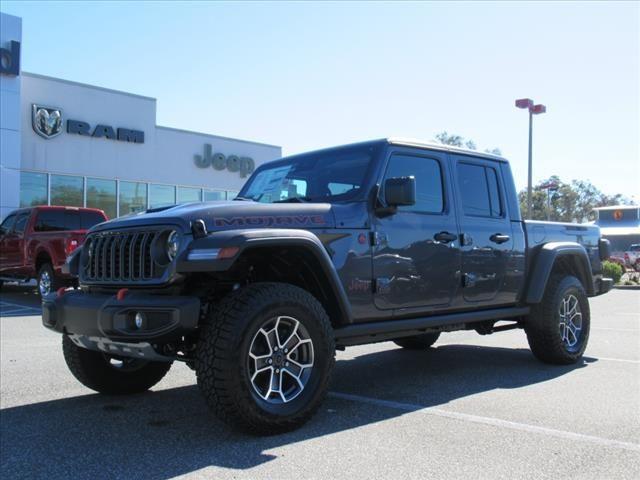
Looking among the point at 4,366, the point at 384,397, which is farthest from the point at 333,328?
the point at 4,366

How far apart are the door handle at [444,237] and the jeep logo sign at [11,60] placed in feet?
57.3

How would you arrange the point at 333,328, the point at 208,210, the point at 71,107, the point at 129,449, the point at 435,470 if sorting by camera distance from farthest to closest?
the point at 71,107
the point at 333,328
the point at 208,210
the point at 129,449
the point at 435,470

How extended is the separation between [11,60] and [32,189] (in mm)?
3869

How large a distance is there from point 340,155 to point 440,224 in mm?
1003

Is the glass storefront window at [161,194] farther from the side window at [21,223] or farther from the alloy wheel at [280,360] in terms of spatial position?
the alloy wheel at [280,360]

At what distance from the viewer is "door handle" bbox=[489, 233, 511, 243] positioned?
18.9 ft

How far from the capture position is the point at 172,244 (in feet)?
12.7

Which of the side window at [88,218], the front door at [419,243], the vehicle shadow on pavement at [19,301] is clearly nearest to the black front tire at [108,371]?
the front door at [419,243]

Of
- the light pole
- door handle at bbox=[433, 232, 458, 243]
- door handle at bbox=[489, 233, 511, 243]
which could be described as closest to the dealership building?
the light pole

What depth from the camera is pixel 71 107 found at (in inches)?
810

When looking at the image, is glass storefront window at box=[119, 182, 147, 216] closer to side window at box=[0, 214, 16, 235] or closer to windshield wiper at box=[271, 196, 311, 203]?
side window at box=[0, 214, 16, 235]

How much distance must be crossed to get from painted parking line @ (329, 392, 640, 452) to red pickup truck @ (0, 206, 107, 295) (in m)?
8.45

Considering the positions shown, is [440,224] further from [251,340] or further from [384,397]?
[251,340]

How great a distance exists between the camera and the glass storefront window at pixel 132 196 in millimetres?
22141
